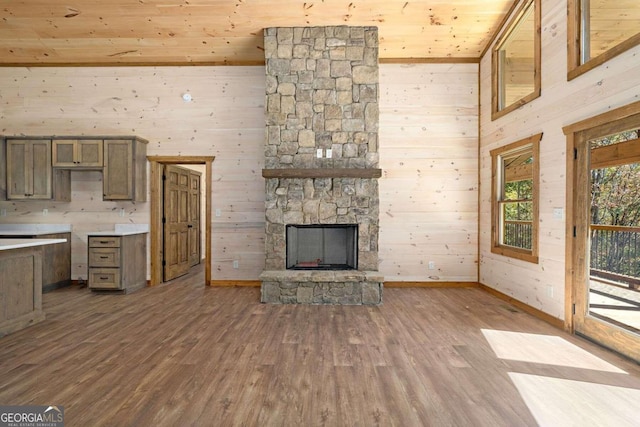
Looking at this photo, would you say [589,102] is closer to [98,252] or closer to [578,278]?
[578,278]

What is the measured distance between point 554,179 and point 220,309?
4078 mm

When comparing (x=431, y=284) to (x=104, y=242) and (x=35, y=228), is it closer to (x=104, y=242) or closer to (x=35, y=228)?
(x=104, y=242)

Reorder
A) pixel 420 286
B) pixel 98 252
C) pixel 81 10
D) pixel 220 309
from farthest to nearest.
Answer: pixel 420 286 → pixel 98 252 → pixel 81 10 → pixel 220 309

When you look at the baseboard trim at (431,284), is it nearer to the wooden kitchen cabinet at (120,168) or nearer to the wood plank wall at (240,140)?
the wood plank wall at (240,140)

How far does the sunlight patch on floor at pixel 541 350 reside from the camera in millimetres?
2727

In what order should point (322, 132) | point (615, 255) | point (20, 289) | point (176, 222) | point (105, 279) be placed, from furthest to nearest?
point (176, 222)
point (105, 279)
point (322, 132)
point (20, 289)
point (615, 255)

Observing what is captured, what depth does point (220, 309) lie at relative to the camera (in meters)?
4.22

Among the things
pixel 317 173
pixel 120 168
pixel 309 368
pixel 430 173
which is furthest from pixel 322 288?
pixel 120 168

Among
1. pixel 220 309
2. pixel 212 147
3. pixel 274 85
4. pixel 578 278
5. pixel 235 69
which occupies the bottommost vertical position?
pixel 220 309

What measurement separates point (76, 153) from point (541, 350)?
6.35 meters

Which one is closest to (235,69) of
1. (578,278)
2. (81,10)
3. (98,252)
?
(81,10)

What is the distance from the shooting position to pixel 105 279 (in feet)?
16.3

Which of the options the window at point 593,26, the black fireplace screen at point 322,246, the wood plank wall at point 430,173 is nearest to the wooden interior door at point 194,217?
the black fireplace screen at point 322,246

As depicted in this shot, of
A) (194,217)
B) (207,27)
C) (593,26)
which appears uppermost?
(207,27)
